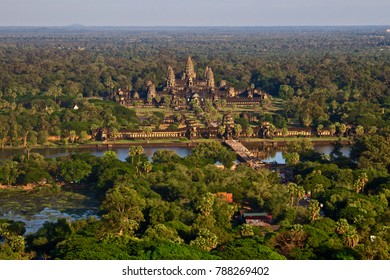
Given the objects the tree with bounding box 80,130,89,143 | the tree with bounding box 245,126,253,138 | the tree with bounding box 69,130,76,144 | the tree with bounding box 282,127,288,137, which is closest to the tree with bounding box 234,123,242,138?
the tree with bounding box 245,126,253,138

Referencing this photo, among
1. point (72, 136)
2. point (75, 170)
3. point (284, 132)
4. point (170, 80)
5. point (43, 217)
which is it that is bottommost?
point (170, 80)

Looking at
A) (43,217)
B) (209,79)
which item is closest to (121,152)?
(43,217)

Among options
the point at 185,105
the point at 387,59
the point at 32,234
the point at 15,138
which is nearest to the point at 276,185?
the point at 32,234

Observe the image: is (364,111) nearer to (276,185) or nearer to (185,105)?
(185,105)

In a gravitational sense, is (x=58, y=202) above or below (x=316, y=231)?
below

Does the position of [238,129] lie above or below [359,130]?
above

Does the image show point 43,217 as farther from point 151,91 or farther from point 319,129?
point 151,91

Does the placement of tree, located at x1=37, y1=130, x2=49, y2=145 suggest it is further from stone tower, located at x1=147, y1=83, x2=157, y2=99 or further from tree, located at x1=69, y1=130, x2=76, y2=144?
stone tower, located at x1=147, y1=83, x2=157, y2=99

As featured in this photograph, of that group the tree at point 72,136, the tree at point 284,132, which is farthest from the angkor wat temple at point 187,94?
the tree at point 72,136
